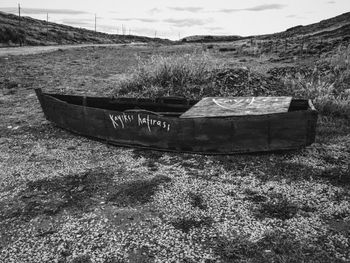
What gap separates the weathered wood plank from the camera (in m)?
7.16

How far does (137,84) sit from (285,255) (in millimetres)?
9608

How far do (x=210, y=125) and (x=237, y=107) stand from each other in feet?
3.73

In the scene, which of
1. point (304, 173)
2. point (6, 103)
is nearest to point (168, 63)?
point (6, 103)

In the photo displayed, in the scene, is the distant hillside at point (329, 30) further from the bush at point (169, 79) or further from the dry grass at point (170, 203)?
the dry grass at point (170, 203)

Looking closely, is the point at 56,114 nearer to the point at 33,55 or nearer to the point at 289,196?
the point at 289,196

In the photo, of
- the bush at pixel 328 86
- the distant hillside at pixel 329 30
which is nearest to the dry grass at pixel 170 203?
the bush at pixel 328 86

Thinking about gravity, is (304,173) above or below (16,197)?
above

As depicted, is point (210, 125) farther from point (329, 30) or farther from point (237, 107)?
point (329, 30)

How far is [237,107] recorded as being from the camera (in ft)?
25.0

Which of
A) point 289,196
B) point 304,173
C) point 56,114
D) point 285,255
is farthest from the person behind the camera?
point 56,114

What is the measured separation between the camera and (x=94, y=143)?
26.6ft

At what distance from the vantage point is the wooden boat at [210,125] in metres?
6.60

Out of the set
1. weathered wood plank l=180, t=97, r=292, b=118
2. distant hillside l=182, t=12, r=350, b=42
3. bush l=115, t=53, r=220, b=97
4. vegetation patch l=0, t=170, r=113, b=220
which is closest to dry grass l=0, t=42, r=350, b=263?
vegetation patch l=0, t=170, r=113, b=220

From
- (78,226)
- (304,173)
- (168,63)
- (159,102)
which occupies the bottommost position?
(78,226)
